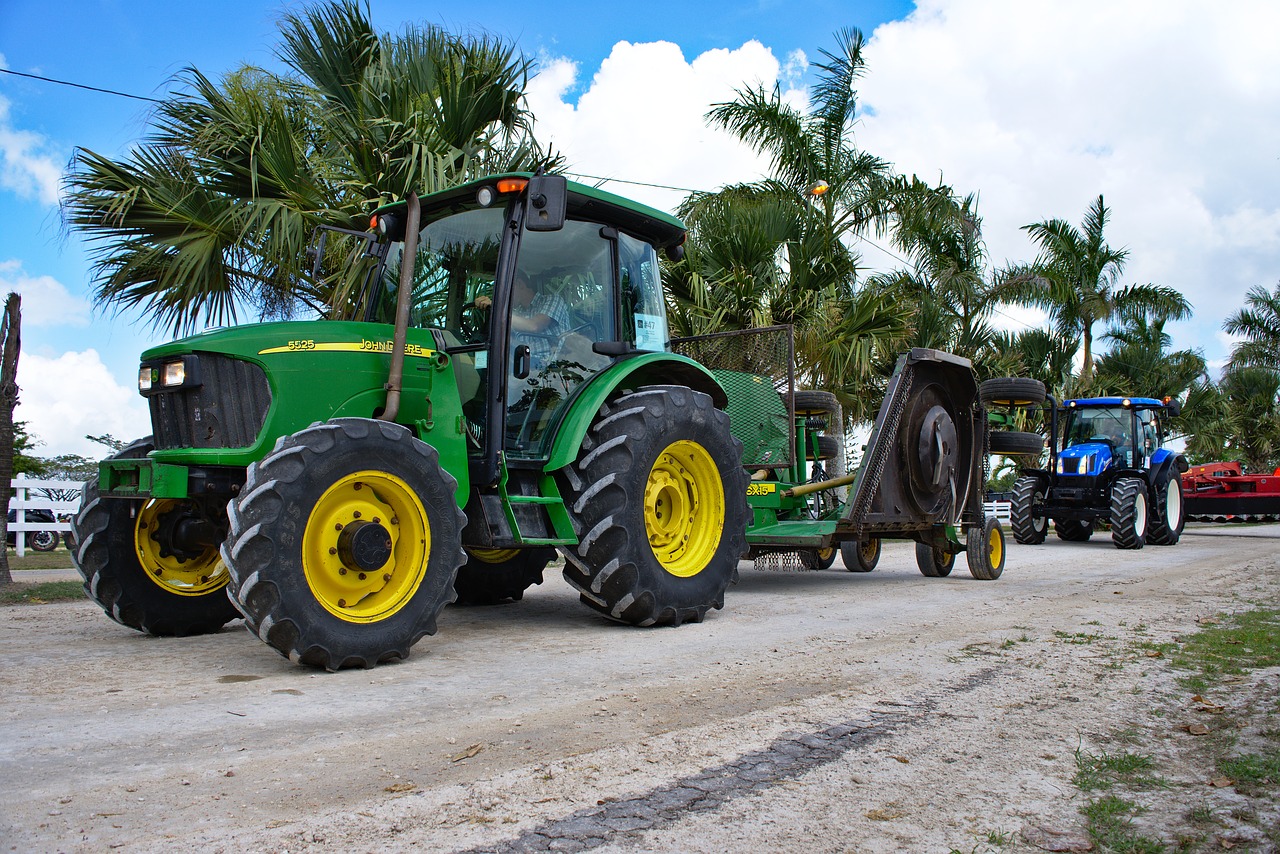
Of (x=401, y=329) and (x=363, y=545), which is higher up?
(x=401, y=329)

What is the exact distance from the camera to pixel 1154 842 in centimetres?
259

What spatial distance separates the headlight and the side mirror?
1.91m

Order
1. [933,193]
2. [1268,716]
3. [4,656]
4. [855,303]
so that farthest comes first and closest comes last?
1. [933,193]
2. [855,303]
3. [4,656]
4. [1268,716]

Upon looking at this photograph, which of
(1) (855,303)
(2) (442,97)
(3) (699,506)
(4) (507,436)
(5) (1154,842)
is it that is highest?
(2) (442,97)

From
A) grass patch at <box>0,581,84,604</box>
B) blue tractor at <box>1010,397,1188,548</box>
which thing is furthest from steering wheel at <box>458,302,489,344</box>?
blue tractor at <box>1010,397,1188,548</box>

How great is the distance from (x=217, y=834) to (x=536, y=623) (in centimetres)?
393

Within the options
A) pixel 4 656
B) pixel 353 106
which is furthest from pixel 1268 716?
pixel 353 106

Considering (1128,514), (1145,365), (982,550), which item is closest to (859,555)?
(982,550)

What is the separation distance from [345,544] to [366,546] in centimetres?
10

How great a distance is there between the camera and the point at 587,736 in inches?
139

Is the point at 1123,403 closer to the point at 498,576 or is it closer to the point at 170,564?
the point at 498,576

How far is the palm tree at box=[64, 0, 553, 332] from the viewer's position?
30.9 feet

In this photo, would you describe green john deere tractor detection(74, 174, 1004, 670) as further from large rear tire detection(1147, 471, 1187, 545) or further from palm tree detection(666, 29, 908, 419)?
large rear tire detection(1147, 471, 1187, 545)

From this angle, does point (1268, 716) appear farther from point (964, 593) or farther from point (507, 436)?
point (964, 593)
